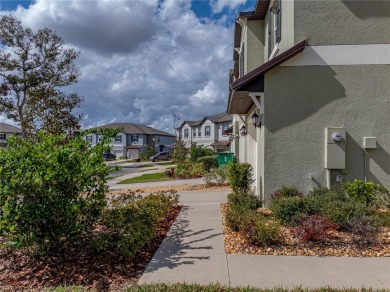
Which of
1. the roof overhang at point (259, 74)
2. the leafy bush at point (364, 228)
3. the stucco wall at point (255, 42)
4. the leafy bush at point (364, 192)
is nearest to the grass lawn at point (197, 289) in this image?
the leafy bush at point (364, 228)

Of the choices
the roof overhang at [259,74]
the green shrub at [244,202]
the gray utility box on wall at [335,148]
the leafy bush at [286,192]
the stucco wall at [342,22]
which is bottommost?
the green shrub at [244,202]

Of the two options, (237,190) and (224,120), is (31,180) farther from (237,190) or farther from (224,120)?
(224,120)

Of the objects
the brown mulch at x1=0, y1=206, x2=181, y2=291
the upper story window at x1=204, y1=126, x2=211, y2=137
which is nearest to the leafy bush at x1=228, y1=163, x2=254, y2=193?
the brown mulch at x1=0, y1=206, x2=181, y2=291

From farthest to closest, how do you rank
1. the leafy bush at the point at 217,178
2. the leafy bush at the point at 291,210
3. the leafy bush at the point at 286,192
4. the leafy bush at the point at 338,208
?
the leafy bush at the point at 217,178 < the leafy bush at the point at 286,192 < the leafy bush at the point at 291,210 < the leafy bush at the point at 338,208

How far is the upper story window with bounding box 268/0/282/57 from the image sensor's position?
8789 millimetres

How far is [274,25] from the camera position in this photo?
951 centimetres

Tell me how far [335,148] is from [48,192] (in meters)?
6.96

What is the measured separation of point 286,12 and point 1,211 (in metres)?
8.50

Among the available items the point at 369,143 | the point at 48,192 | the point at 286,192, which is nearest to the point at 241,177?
the point at 286,192

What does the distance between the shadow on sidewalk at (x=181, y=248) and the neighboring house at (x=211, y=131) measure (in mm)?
39374

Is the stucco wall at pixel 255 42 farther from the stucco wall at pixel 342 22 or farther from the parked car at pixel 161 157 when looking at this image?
the parked car at pixel 161 157

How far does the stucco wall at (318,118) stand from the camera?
300 inches

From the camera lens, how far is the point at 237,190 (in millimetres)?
9172

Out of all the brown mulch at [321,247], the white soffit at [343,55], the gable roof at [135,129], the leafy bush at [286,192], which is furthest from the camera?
the gable roof at [135,129]
